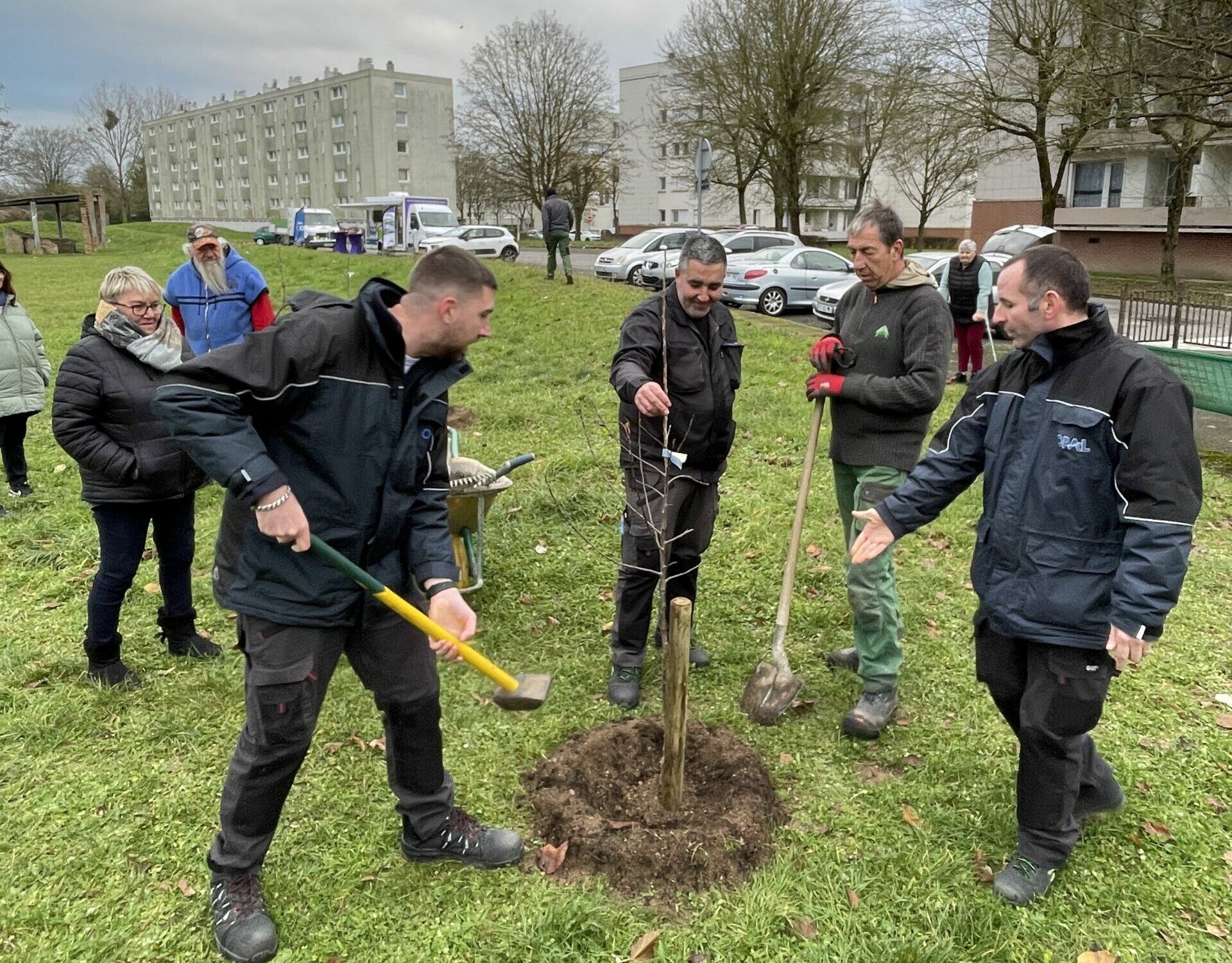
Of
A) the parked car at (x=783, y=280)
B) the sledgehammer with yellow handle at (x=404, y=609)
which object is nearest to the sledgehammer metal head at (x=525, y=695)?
the sledgehammer with yellow handle at (x=404, y=609)

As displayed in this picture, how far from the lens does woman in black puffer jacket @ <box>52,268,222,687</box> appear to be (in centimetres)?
389

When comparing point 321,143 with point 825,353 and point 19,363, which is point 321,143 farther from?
point 825,353

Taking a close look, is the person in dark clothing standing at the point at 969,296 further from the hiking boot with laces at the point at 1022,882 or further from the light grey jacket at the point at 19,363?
the light grey jacket at the point at 19,363

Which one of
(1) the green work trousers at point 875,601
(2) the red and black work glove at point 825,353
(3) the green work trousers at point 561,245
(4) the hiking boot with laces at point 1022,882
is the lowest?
(4) the hiking boot with laces at point 1022,882

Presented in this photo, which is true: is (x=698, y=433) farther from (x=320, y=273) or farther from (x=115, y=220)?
(x=115, y=220)

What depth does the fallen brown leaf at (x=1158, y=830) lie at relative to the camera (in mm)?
3178

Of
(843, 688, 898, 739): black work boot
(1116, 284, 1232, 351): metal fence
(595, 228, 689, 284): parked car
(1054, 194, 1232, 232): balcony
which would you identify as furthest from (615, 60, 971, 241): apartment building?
(843, 688, 898, 739): black work boot

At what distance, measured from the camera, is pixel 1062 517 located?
2623mm

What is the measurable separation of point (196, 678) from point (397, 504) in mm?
2291

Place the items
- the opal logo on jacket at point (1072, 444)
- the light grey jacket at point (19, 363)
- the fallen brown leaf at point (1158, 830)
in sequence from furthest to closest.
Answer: the light grey jacket at point (19, 363) < the fallen brown leaf at point (1158, 830) < the opal logo on jacket at point (1072, 444)

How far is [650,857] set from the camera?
9.83 feet

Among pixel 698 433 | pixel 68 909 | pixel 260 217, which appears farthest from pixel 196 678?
pixel 260 217

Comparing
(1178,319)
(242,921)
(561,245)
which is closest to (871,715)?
(242,921)

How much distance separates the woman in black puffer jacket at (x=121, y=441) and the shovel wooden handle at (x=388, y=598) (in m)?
1.96
